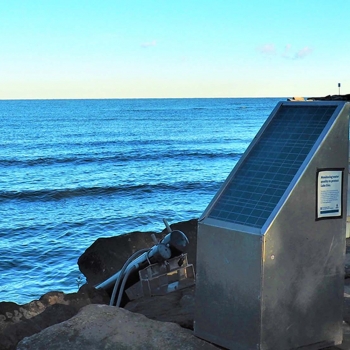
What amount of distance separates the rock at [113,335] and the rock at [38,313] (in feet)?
4.30

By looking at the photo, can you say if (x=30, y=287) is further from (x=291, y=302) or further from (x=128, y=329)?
(x=291, y=302)

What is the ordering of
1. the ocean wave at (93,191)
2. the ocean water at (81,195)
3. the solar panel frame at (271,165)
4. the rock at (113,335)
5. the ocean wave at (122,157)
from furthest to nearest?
the ocean wave at (122,157)
the ocean wave at (93,191)
the ocean water at (81,195)
the rock at (113,335)
the solar panel frame at (271,165)

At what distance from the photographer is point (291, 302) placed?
163 inches

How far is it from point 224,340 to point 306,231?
1.01 meters

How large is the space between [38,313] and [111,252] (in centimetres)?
388

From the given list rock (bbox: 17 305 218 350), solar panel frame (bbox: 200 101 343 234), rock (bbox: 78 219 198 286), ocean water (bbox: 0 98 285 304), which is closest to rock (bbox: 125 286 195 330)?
rock (bbox: 17 305 218 350)

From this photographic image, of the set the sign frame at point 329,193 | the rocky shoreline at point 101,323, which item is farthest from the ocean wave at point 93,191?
the sign frame at point 329,193

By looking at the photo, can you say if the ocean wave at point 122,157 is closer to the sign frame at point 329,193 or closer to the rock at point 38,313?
the rock at point 38,313

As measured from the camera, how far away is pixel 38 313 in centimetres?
652

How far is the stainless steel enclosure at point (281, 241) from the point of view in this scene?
3.99 meters

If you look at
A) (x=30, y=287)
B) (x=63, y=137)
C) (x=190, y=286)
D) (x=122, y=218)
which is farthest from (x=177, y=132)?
(x=190, y=286)

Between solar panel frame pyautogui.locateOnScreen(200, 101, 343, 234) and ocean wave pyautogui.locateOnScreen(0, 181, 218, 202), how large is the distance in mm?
21563

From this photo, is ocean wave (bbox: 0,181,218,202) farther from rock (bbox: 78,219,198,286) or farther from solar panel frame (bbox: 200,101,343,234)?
solar panel frame (bbox: 200,101,343,234)

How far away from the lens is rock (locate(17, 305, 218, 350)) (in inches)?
171
